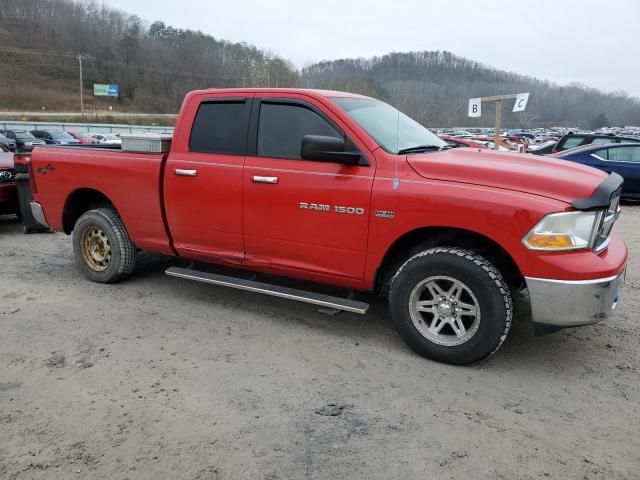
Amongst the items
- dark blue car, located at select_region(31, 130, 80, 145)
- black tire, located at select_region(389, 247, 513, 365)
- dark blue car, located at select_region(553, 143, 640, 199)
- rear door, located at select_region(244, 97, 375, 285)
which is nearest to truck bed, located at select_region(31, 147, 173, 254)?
rear door, located at select_region(244, 97, 375, 285)

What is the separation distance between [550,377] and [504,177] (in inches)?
55.2

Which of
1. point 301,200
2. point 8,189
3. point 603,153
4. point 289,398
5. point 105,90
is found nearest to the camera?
point 289,398

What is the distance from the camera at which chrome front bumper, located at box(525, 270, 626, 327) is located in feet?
11.0

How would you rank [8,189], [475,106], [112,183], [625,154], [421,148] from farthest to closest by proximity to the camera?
[475,106]
[625,154]
[8,189]
[112,183]
[421,148]

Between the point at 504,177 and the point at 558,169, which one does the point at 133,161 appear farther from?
the point at 558,169

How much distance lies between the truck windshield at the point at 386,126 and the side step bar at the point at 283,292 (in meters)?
1.20

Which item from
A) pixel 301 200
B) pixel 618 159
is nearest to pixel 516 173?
pixel 301 200

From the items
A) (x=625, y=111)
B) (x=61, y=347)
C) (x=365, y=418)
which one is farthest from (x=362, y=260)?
(x=625, y=111)

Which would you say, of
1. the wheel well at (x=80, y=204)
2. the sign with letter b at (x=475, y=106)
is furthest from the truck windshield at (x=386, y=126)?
the sign with letter b at (x=475, y=106)

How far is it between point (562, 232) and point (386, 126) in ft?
5.54

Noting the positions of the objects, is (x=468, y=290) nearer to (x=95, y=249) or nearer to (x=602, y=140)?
(x=95, y=249)

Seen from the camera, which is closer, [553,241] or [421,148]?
[553,241]

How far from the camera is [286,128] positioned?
4.40 meters

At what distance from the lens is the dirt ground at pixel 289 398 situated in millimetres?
2740
